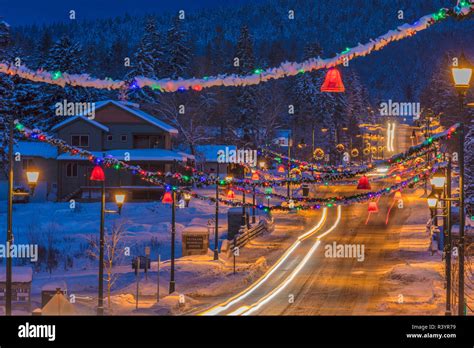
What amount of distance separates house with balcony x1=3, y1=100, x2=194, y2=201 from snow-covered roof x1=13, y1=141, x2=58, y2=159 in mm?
2939

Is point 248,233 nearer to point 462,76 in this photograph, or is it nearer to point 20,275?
point 20,275

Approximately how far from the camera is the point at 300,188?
8100 centimetres

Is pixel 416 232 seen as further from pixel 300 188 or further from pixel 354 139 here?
pixel 354 139

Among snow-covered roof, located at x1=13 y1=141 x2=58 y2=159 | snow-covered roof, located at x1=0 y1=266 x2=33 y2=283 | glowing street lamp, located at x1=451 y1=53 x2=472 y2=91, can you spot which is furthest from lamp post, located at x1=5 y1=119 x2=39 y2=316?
snow-covered roof, located at x1=13 y1=141 x2=58 y2=159

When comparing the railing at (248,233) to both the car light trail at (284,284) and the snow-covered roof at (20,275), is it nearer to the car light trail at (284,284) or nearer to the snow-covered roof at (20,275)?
the car light trail at (284,284)

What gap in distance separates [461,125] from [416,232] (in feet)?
123

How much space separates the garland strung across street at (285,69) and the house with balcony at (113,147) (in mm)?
50267

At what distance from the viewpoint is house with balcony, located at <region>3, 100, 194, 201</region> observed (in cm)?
6544

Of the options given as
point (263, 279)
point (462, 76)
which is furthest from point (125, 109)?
point (462, 76)

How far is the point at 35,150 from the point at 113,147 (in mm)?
8495

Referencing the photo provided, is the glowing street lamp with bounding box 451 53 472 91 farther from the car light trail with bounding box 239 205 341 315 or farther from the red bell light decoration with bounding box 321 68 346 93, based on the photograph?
the car light trail with bounding box 239 205 341 315

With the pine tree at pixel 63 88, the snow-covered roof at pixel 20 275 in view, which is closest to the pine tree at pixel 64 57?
the pine tree at pixel 63 88
